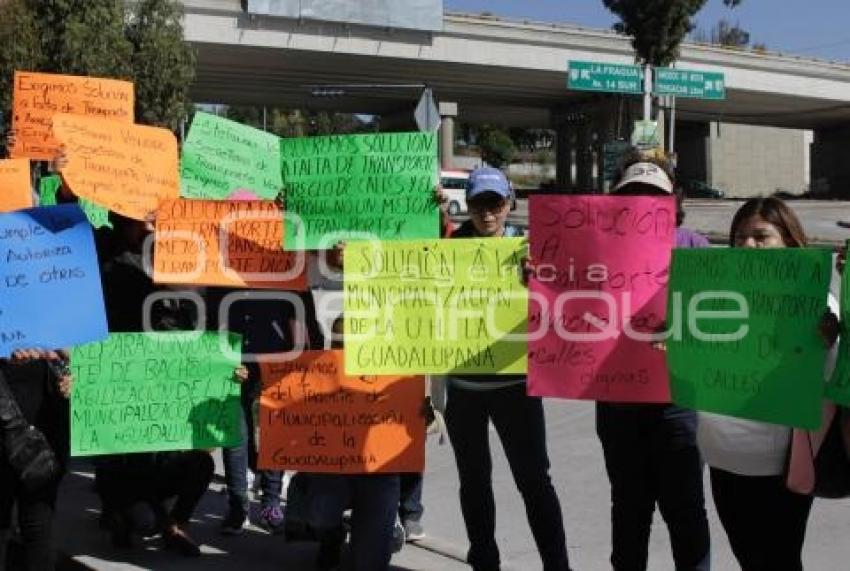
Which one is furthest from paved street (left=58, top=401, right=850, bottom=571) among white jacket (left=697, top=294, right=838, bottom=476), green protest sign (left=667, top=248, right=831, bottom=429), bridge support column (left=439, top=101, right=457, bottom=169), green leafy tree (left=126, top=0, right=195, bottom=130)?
bridge support column (left=439, top=101, right=457, bottom=169)

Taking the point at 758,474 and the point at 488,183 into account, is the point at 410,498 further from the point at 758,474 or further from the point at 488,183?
the point at 758,474

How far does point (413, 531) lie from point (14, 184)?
8.31 feet

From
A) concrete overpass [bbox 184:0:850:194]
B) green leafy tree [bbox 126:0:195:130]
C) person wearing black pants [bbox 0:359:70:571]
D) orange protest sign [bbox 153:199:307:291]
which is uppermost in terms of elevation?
concrete overpass [bbox 184:0:850:194]

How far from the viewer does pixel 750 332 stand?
3.16 meters

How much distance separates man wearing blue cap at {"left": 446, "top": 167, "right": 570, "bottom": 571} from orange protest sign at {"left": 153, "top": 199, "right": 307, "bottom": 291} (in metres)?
0.77

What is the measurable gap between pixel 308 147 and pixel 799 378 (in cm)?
217

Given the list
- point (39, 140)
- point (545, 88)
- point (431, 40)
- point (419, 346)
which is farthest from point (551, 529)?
point (545, 88)

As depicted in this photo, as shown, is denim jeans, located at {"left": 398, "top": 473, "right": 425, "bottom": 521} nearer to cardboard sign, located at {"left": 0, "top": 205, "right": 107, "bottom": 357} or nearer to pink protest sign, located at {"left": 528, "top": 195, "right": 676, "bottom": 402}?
pink protest sign, located at {"left": 528, "top": 195, "right": 676, "bottom": 402}

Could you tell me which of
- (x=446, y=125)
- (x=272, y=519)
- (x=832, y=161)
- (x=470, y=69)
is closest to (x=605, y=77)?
(x=272, y=519)

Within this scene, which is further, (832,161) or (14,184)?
(832,161)

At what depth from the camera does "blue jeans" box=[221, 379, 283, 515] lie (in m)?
5.27

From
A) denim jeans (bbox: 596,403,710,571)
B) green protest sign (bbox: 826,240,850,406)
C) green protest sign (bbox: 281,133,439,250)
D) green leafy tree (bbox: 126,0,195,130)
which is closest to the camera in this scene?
green protest sign (bbox: 826,240,850,406)

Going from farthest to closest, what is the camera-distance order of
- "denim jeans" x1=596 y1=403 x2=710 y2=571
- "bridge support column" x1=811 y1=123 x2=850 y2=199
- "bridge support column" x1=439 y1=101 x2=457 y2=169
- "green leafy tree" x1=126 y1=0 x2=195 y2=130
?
"bridge support column" x1=811 y1=123 x2=850 y2=199
"bridge support column" x1=439 y1=101 x2=457 y2=169
"green leafy tree" x1=126 y1=0 x2=195 y2=130
"denim jeans" x1=596 y1=403 x2=710 y2=571

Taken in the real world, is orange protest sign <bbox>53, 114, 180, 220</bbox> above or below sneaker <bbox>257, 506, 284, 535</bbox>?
above
